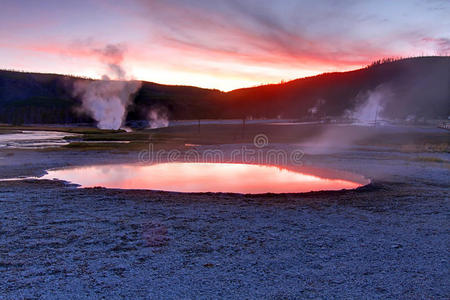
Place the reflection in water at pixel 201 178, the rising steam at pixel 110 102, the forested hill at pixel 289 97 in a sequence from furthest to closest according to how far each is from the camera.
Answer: the forested hill at pixel 289 97
the rising steam at pixel 110 102
the reflection in water at pixel 201 178

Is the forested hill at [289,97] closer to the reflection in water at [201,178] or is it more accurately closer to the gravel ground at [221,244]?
the reflection in water at [201,178]

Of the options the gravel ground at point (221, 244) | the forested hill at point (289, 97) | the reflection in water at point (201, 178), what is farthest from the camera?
the forested hill at point (289, 97)

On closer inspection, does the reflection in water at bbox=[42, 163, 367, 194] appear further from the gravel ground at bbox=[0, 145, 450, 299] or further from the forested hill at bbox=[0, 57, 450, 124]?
the forested hill at bbox=[0, 57, 450, 124]

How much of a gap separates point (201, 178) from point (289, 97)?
137 m

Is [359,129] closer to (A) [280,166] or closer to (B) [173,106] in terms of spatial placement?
(A) [280,166]

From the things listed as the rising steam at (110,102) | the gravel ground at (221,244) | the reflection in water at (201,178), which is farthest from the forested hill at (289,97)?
the gravel ground at (221,244)

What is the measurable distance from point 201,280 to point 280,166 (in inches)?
659

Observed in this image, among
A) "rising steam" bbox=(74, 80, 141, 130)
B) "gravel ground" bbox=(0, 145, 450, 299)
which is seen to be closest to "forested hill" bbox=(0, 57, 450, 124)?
"rising steam" bbox=(74, 80, 141, 130)

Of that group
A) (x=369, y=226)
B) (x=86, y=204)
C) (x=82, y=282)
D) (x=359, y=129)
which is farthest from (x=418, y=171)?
(x=359, y=129)

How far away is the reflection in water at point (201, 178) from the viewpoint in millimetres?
15516

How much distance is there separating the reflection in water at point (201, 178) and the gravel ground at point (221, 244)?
1.95 metres

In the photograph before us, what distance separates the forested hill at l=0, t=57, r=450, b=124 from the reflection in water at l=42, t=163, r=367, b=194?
63.4 metres

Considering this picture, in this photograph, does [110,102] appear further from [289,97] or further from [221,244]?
[289,97]

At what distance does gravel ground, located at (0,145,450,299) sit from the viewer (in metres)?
6.04
